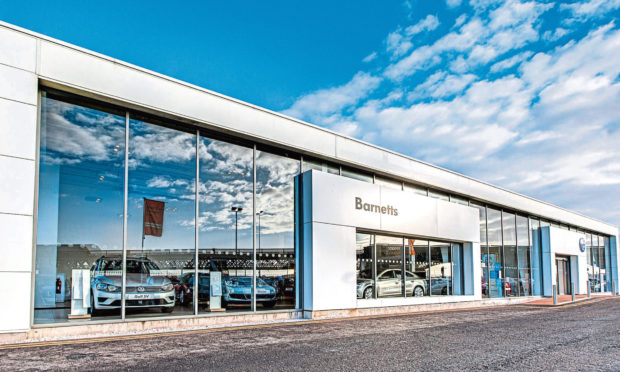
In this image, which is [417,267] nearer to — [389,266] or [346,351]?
[389,266]

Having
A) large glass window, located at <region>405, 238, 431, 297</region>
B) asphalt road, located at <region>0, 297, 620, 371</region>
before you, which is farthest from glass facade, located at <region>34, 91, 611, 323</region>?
large glass window, located at <region>405, 238, 431, 297</region>

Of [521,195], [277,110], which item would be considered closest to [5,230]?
[277,110]

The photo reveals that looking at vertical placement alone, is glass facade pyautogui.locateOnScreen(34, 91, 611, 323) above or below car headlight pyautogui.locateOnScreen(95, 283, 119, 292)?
above

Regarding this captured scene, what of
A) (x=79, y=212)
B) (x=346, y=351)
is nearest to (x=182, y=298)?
(x=79, y=212)

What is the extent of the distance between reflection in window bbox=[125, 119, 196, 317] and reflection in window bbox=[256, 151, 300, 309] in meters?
2.01

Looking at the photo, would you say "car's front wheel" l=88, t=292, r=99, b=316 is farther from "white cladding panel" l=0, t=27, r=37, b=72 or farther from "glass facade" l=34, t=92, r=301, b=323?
"white cladding panel" l=0, t=27, r=37, b=72

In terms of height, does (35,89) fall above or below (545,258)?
above

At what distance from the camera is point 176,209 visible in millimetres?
10406

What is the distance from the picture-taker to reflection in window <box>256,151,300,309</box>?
1179cm

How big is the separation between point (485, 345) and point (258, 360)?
394 centimetres

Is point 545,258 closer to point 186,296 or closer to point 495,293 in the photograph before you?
point 495,293

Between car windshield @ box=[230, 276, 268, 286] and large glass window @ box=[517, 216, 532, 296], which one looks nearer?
car windshield @ box=[230, 276, 268, 286]

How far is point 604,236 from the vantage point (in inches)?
1449

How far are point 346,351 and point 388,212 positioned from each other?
8.45 metres
